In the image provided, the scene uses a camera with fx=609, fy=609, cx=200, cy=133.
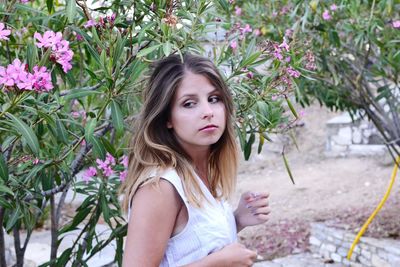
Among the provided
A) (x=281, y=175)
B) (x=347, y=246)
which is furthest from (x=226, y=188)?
(x=281, y=175)

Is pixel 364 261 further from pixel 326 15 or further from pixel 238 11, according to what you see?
pixel 238 11

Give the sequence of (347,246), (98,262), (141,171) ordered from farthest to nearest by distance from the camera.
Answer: (347,246) < (98,262) < (141,171)

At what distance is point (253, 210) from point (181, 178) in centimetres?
31

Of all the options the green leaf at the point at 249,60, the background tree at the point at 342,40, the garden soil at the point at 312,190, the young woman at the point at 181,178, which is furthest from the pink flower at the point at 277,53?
the garden soil at the point at 312,190

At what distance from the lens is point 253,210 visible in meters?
1.66

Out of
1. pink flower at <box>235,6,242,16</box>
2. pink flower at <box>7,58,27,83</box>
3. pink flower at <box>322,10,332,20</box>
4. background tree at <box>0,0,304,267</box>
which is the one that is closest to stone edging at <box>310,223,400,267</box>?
pink flower at <box>322,10,332,20</box>

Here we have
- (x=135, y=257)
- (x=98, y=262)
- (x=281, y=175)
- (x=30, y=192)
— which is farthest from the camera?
(x=281, y=175)

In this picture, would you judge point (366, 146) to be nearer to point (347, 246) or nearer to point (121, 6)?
point (347, 246)

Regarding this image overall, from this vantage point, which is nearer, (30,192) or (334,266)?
(30,192)

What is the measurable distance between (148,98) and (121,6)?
1.59 ft

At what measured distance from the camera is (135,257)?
1.31 m

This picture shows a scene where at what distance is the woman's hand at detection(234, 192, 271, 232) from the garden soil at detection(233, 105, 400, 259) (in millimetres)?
3281

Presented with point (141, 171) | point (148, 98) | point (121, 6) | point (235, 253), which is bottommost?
point (235, 253)

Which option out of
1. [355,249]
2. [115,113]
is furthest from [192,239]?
[355,249]
